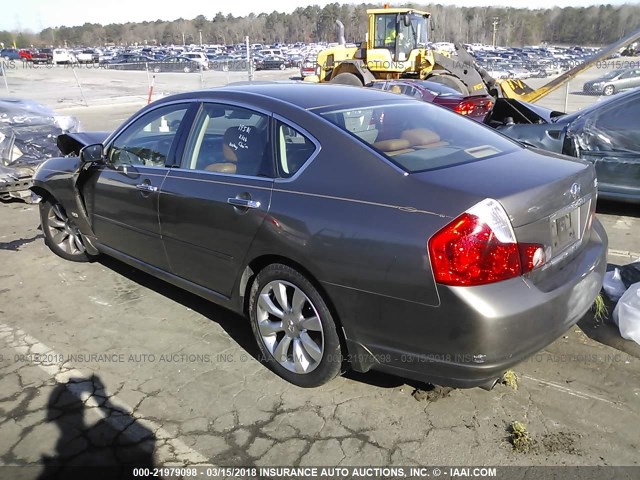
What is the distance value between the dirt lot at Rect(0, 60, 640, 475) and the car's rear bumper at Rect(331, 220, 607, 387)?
37 cm

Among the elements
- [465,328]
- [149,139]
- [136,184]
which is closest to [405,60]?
[149,139]

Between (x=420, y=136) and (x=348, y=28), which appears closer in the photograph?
(x=420, y=136)

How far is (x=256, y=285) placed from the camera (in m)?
3.17

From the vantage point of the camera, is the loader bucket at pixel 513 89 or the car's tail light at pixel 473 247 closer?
the car's tail light at pixel 473 247

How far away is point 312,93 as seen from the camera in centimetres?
346

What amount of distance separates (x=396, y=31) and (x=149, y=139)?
15233mm

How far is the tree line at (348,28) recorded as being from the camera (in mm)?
119188

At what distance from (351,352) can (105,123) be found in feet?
51.3

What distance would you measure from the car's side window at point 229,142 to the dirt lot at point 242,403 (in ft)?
3.99

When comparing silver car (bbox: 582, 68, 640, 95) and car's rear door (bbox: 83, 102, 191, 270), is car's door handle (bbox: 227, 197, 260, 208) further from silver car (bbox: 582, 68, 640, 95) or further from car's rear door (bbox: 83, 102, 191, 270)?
silver car (bbox: 582, 68, 640, 95)

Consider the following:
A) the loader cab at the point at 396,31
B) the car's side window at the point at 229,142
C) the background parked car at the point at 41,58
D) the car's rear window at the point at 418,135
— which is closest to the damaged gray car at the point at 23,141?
the car's side window at the point at 229,142

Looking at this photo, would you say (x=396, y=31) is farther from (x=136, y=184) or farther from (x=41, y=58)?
(x=41, y=58)

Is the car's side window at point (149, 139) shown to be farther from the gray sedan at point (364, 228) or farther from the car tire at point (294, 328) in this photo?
the car tire at point (294, 328)

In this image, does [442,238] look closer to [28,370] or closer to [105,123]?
[28,370]
